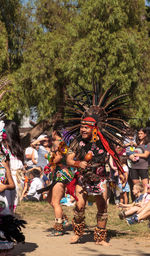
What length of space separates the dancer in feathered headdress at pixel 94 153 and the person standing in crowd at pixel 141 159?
448cm

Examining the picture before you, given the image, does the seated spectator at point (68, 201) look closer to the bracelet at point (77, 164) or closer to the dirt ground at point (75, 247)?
the dirt ground at point (75, 247)

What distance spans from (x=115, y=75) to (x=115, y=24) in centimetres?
264

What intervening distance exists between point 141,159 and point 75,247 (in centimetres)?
561

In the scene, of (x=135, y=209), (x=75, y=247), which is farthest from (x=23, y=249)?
(x=135, y=209)

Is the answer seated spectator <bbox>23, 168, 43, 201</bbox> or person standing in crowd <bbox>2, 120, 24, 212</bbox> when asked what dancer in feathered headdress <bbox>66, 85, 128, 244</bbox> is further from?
seated spectator <bbox>23, 168, 43, 201</bbox>

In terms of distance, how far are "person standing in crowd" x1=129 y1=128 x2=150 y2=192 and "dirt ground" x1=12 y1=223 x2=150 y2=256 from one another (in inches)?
165

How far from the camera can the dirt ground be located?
6.82 metres

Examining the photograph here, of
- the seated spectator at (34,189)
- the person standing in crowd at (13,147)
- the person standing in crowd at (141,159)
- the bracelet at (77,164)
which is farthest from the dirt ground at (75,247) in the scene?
the seated spectator at (34,189)

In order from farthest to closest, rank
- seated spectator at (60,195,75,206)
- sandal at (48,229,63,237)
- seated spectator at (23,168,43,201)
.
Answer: seated spectator at (23,168,43,201)
seated spectator at (60,195,75,206)
sandal at (48,229,63,237)

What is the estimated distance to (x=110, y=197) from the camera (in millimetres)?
13164

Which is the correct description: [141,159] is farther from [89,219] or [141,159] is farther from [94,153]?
[94,153]

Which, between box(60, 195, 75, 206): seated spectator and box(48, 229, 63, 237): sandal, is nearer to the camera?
box(48, 229, 63, 237): sandal

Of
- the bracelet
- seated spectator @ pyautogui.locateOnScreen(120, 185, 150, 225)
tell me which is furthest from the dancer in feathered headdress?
seated spectator @ pyautogui.locateOnScreen(120, 185, 150, 225)

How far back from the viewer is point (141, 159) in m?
12.5
